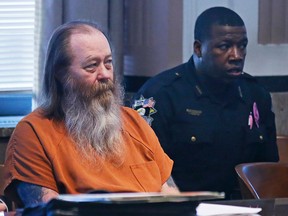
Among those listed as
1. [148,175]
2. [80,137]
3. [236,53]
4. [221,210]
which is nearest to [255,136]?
[236,53]

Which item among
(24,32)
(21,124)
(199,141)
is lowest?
(199,141)

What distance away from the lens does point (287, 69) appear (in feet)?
13.9

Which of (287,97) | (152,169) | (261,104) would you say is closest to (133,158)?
(152,169)

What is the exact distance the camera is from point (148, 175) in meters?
2.66

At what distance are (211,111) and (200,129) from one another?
0.37 ft

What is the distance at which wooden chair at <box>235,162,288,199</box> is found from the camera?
10.3ft

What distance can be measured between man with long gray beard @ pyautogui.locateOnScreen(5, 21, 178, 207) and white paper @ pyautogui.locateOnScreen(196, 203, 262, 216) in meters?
0.31

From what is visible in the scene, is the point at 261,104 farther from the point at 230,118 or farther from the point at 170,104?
the point at 170,104

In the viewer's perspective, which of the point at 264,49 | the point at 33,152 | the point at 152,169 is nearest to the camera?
the point at 33,152

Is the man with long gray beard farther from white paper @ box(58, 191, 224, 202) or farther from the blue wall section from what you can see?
the blue wall section

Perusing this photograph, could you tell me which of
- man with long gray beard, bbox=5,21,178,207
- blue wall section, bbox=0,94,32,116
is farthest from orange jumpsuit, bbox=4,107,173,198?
blue wall section, bbox=0,94,32,116

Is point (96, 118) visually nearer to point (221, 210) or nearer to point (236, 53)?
point (221, 210)

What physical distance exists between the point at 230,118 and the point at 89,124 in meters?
1.07

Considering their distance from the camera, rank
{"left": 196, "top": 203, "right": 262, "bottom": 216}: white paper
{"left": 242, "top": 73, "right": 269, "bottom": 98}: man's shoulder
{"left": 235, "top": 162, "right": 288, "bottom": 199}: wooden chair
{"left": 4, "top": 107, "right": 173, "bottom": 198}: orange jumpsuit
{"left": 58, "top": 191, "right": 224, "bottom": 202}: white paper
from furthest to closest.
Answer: {"left": 242, "top": 73, "right": 269, "bottom": 98}: man's shoulder
{"left": 235, "top": 162, "right": 288, "bottom": 199}: wooden chair
{"left": 4, "top": 107, "right": 173, "bottom": 198}: orange jumpsuit
{"left": 196, "top": 203, "right": 262, "bottom": 216}: white paper
{"left": 58, "top": 191, "right": 224, "bottom": 202}: white paper
